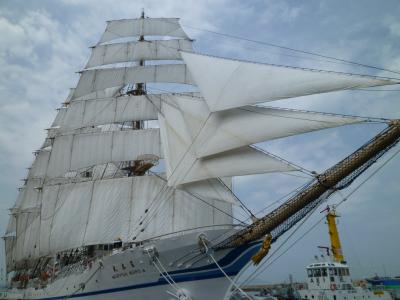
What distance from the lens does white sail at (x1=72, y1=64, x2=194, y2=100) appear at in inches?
1350

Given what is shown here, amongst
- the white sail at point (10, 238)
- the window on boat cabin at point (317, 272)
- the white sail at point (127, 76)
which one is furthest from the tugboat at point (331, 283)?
the white sail at point (10, 238)

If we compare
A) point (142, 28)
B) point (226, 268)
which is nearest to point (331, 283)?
point (226, 268)

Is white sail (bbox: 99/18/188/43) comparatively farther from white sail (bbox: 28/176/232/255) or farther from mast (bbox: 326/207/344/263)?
mast (bbox: 326/207/344/263)

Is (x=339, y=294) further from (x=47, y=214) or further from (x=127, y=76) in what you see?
(x=127, y=76)

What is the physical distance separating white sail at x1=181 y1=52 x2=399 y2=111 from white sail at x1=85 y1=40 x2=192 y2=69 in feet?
57.5

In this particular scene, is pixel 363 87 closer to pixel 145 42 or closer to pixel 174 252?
pixel 174 252

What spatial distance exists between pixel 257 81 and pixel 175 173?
231 inches

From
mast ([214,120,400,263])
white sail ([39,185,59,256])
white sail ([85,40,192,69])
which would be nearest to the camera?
mast ([214,120,400,263])

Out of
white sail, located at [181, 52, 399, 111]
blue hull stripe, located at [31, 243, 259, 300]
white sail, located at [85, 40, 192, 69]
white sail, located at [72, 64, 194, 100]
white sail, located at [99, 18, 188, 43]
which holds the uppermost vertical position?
white sail, located at [99, 18, 188, 43]

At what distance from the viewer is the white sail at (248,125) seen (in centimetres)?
1417

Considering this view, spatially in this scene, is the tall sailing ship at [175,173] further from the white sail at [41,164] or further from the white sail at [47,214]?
the white sail at [41,164]

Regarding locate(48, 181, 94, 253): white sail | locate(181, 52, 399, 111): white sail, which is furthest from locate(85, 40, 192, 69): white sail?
locate(181, 52, 399, 111): white sail

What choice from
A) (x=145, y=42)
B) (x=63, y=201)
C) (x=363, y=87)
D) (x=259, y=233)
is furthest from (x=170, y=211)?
(x=145, y=42)

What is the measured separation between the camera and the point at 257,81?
1569 cm
